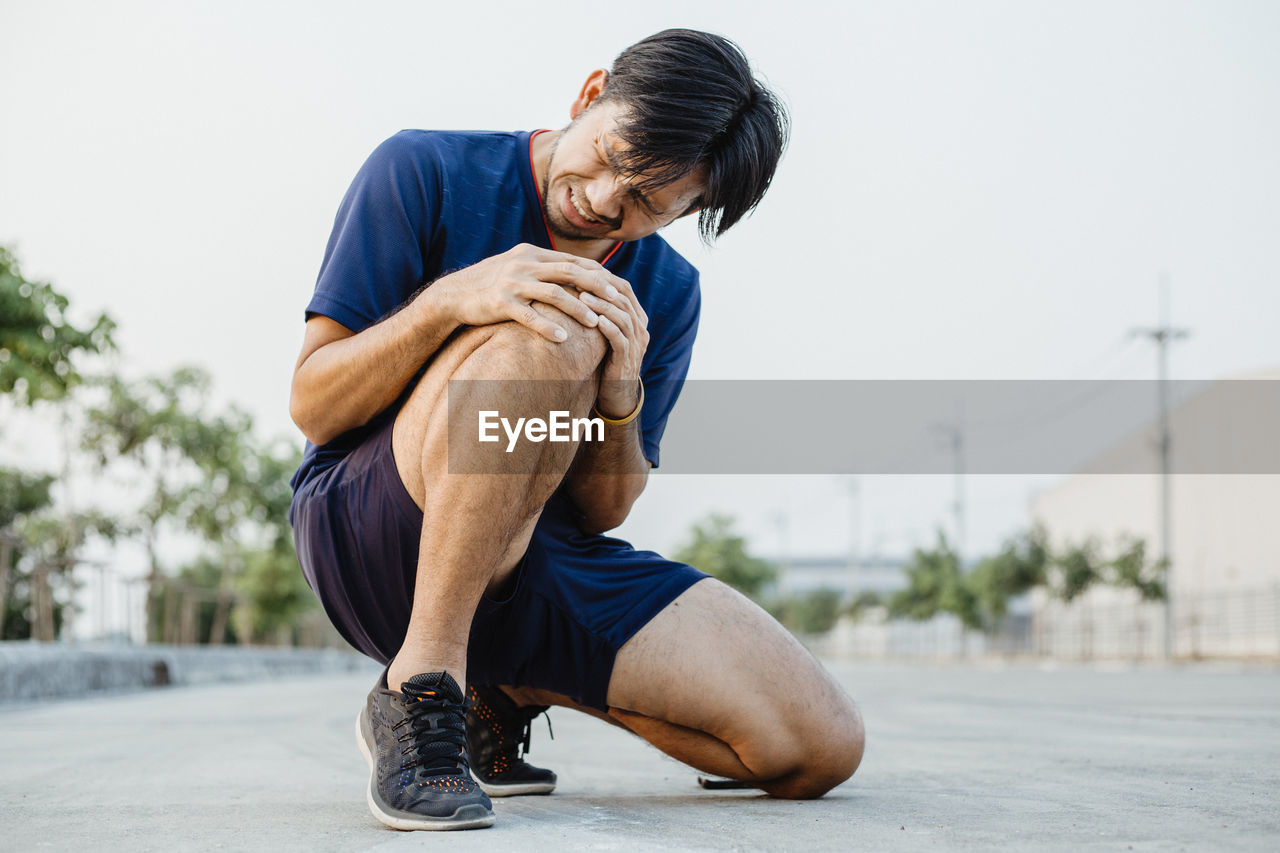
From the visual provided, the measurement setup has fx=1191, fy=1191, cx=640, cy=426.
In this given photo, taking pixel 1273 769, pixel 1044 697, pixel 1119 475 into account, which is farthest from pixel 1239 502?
pixel 1273 769

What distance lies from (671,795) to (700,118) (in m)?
1.56

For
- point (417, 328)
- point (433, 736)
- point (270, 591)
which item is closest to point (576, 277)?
point (417, 328)

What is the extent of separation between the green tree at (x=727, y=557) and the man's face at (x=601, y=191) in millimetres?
59306

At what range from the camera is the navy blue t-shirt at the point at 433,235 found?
2.57 meters

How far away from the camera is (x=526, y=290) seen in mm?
2189

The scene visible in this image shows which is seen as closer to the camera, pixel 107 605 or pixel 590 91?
pixel 590 91

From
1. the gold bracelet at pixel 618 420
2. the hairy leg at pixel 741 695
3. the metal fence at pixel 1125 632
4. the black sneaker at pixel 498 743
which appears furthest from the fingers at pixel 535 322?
the metal fence at pixel 1125 632

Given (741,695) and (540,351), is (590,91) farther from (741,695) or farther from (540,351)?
(741,695)

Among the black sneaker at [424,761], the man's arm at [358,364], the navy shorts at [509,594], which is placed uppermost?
the man's arm at [358,364]

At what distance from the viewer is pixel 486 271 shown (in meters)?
2.26

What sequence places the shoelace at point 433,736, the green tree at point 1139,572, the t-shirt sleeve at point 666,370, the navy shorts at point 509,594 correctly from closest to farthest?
the shoelace at point 433,736 < the navy shorts at point 509,594 < the t-shirt sleeve at point 666,370 < the green tree at point 1139,572

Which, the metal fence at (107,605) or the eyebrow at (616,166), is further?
the metal fence at (107,605)

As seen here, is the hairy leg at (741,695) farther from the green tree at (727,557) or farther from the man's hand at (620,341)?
the green tree at (727,557)

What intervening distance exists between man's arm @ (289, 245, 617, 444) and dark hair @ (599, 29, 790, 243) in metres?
0.40
